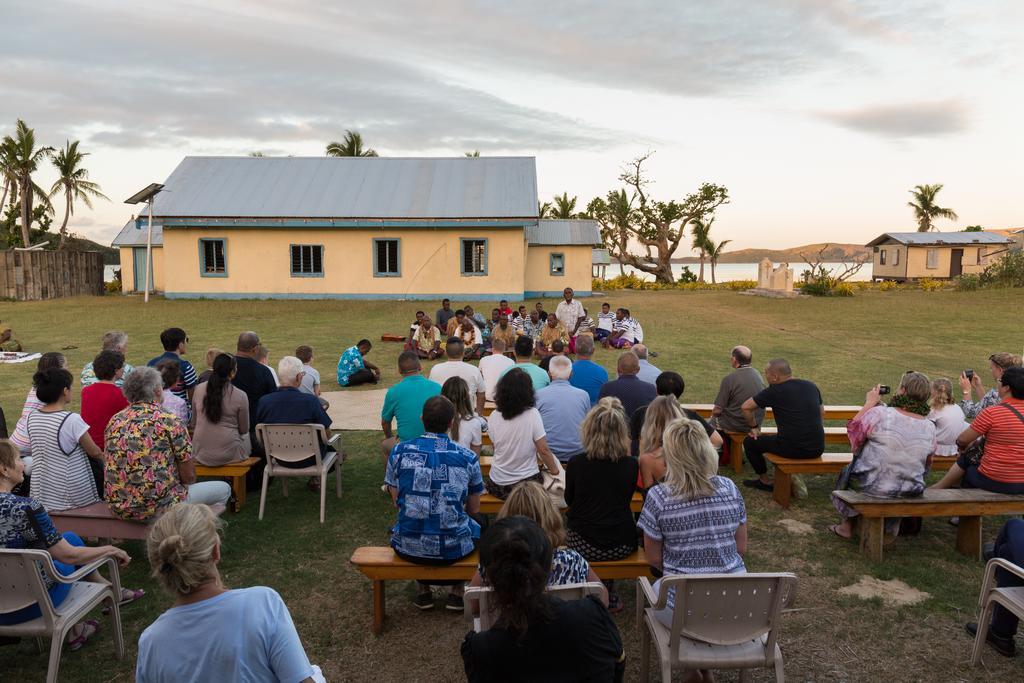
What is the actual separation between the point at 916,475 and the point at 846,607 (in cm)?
134

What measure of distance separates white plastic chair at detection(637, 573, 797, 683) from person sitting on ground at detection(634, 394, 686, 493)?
130cm

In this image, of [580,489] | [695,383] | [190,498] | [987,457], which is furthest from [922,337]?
[190,498]

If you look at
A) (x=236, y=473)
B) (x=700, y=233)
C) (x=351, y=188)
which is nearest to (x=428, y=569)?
(x=236, y=473)

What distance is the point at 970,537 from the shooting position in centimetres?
520

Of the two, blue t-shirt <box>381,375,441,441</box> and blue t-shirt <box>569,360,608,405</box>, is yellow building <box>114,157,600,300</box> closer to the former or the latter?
blue t-shirt <box>569,360,608,405</box>

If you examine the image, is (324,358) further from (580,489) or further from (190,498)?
(580,489)

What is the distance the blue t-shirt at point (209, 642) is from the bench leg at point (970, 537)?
16.9 feet

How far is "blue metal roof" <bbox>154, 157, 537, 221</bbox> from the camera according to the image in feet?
82.6

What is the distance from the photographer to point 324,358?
14.0m

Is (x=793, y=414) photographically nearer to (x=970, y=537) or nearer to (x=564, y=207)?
(x=970, y=537)

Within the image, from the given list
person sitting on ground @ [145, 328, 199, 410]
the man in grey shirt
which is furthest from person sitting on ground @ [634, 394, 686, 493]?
person sitting on ground @ [145, 328, 199, 410]

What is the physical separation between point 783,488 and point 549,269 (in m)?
23.9

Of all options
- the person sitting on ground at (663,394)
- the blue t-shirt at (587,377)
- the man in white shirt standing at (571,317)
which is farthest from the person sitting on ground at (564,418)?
the man in white shirt standing at (571,317)

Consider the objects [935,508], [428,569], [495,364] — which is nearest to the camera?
[428,569]
